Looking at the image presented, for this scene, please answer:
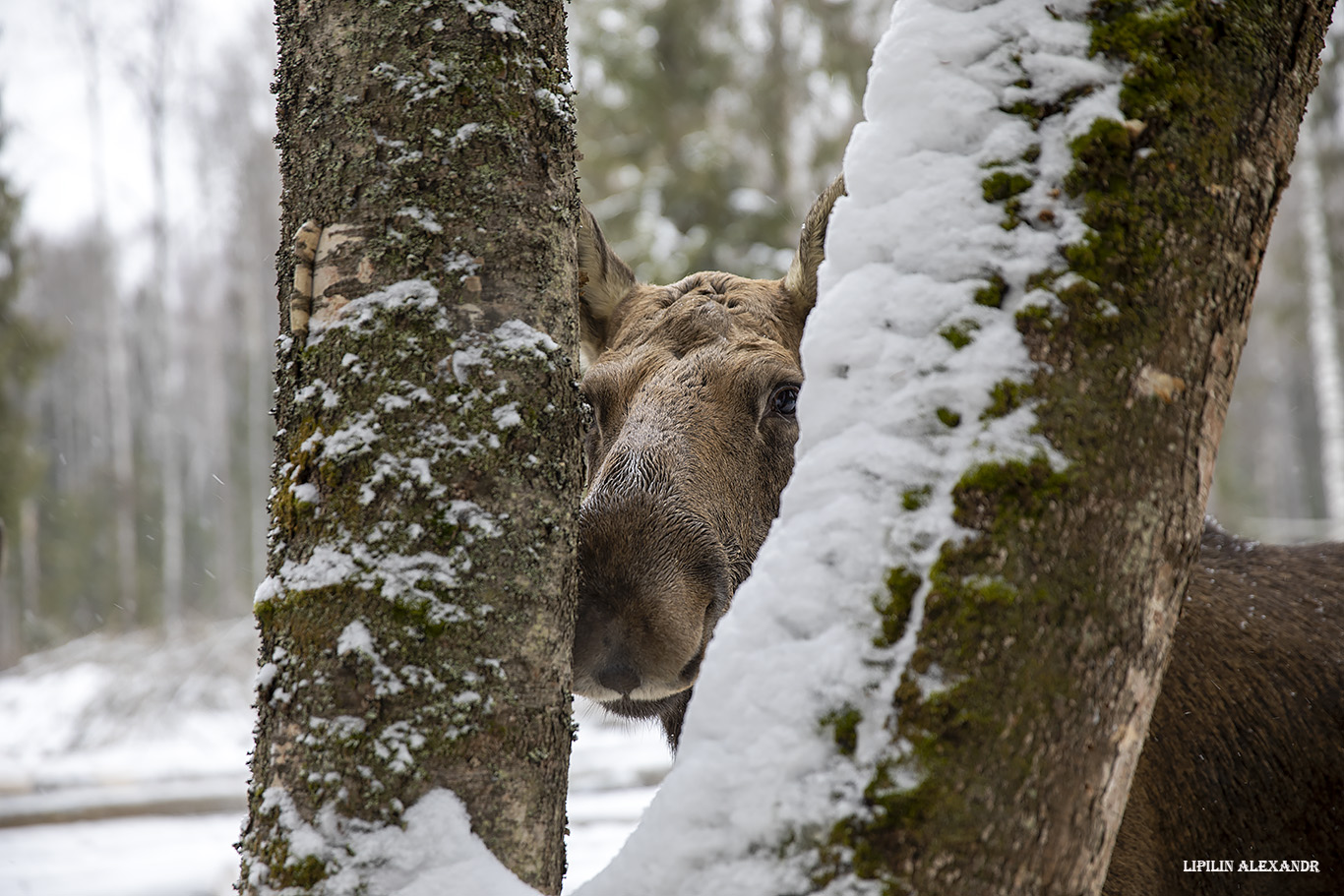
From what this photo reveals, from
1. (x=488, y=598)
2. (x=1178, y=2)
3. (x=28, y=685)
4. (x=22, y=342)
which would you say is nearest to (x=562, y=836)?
(x=488, y=598)

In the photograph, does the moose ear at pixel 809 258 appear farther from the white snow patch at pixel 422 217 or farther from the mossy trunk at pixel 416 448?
the white snow patch at pixel 422 217

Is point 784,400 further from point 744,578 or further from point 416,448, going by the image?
point 416,448

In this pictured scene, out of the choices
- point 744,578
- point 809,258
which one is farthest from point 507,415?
point 809,258

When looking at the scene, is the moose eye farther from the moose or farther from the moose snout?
the moose snout

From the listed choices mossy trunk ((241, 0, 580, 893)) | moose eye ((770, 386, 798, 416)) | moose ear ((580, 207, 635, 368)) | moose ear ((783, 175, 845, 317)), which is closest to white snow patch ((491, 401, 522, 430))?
mossy trunk ((241, 0, 580, 893))

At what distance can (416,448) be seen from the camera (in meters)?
1.51

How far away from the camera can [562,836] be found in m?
1.61

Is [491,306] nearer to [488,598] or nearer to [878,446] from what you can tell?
[488,598]

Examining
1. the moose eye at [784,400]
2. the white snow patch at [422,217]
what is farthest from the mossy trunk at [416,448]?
the moose eye at [784,400]

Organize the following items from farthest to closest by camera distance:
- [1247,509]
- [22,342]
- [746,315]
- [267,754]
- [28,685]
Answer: [1247,509] → [22,342] → [28,685] → [746,315] → [267,754]

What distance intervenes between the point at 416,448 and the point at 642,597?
844mm

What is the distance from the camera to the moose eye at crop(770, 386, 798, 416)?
9.41ft

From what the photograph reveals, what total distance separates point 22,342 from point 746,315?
65.2 feet

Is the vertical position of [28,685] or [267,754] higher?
[267,754]
